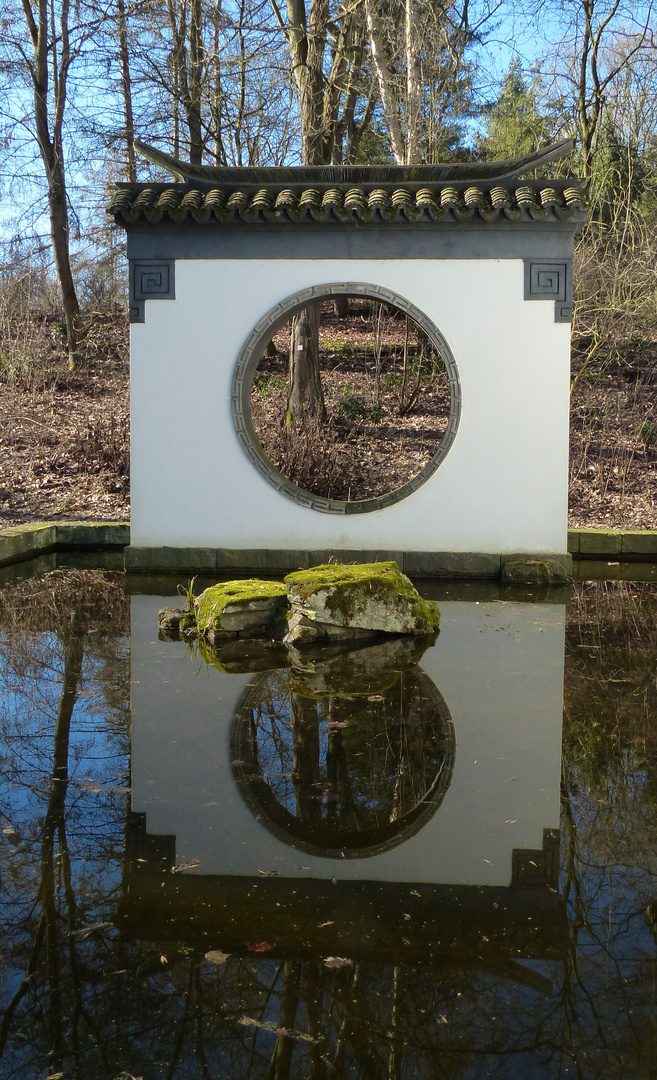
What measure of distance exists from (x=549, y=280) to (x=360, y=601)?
3.76 m

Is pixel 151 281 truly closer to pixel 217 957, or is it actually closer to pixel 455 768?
pixel 455 768

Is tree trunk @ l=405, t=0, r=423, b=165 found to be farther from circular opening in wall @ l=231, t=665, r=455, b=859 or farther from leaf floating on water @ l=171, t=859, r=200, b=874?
leaf floating on water @ l=171, t=859, r=200, b=874

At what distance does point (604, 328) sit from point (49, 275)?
39.2ft

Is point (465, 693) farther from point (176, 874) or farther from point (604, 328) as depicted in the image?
point (604, 328)

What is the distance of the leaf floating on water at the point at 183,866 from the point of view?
3340 mm

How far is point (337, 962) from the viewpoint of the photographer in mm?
2793

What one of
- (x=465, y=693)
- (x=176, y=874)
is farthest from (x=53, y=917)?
(x=465, y=693)

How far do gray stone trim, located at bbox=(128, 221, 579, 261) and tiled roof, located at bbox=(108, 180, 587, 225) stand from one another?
0.35 feet

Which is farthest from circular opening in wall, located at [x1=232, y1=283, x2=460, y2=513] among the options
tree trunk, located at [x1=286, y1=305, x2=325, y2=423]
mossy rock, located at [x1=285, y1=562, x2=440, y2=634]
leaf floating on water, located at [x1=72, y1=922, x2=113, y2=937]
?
leaf floating on water, located at [x1=72, y1=922, x2=113, y2=937]

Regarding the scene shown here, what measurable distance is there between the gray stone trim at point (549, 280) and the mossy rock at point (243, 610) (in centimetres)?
372

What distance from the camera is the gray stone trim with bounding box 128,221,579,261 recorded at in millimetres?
8484

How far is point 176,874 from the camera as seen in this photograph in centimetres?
332

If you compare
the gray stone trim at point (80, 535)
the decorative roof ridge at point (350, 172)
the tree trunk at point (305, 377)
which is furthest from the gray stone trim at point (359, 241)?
the tree trunk at point (305, 377)

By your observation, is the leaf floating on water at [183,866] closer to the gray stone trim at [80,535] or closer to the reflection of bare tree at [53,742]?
the reflection of bare tree at [53,742]
